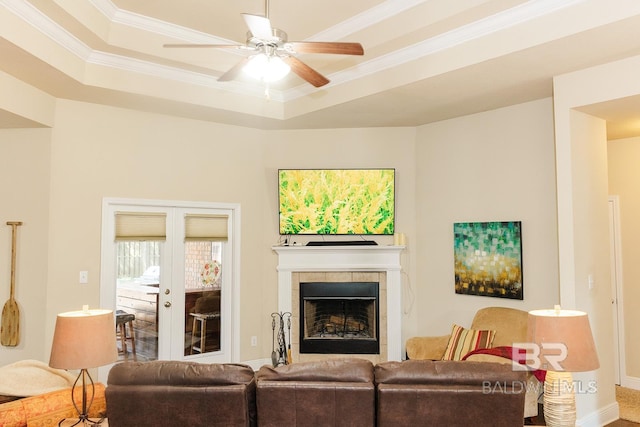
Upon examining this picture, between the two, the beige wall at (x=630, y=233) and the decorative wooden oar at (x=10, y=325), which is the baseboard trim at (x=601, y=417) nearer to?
the beige wall at (x=630, y=233)

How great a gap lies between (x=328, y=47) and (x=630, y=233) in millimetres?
4045

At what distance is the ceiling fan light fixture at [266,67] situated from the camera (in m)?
2.95

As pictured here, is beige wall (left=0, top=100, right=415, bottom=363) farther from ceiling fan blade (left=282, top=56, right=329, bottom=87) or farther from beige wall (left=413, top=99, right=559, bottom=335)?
ceiling fan blade (left=282, top=56, right=329, bottom=87)

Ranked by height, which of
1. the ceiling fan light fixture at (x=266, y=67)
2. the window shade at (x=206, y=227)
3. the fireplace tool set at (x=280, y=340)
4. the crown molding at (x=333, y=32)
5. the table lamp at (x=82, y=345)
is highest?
the crown molding at (x=333, y=32)

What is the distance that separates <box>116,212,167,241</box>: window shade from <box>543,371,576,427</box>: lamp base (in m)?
3.97

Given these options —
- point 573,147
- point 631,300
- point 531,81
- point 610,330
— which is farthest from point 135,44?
point 631,300

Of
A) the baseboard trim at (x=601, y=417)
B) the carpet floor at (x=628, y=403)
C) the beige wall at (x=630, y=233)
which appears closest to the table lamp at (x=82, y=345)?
the baseboard trim at (x=601, y=417)

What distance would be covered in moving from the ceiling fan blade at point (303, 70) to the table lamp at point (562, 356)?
211cm

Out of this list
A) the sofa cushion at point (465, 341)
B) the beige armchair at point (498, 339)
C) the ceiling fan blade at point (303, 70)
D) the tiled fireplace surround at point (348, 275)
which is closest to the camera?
the ceiling fan blade at point (303, 70)

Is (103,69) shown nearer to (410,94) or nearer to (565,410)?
(410,94)

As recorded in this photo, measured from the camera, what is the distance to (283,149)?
5.77 meters

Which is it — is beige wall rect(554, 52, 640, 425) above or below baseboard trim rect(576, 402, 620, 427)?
above

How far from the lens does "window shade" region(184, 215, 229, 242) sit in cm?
523

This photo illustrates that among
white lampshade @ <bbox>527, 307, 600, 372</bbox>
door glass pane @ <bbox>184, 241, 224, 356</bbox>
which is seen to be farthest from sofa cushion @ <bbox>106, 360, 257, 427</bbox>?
door glass pane @ <bbox>184, 241, 224, 356</bbox>
